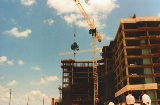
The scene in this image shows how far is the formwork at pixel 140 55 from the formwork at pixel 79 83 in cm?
3725

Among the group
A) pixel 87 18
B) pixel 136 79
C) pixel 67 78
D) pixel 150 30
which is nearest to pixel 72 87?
pixel 67 78

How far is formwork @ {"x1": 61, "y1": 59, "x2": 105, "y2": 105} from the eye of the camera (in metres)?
126

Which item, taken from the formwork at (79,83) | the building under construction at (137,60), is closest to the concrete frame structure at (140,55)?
the building under construction at (137,60)

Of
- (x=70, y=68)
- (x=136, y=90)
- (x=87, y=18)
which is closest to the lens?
(x=136, y=90)

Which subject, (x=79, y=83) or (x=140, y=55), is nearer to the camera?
(x=140, y=55)

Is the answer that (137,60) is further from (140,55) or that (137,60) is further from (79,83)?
(79,83)

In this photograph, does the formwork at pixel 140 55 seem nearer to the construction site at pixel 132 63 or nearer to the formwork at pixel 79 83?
the construction site at pixel 132 63

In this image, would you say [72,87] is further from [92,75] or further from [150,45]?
[150,45]

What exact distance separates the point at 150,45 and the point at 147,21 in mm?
9387

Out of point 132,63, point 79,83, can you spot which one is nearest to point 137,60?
point 132,63

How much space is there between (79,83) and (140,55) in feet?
161

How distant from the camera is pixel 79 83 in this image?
130875mm

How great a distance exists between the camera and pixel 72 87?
13088cm

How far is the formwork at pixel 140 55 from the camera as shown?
85.3 meters
